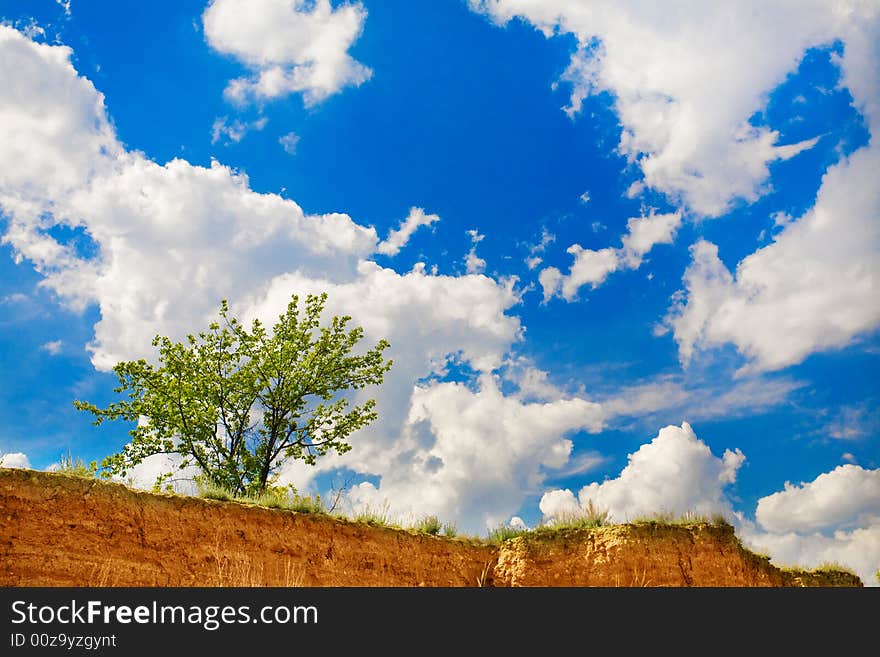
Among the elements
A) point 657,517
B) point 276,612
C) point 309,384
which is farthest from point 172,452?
point 276,612

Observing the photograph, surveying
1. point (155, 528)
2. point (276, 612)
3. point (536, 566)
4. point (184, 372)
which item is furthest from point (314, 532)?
point (184, 372)

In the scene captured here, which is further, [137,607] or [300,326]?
[300,326]

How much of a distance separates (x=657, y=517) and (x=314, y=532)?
8701 mm

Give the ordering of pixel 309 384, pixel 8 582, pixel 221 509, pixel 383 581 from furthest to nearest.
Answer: pixel 309 384 < pixel 383 581 < pixel 221 509 < pixel 8 582

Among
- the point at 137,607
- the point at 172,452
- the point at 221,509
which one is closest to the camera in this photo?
the point at 137,607

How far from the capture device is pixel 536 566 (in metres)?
19.0

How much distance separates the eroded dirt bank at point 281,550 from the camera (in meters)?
14.1

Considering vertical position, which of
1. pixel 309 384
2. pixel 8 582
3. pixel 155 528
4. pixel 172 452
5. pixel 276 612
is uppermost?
pixel 309 384

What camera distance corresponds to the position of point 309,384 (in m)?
Result: 30.4

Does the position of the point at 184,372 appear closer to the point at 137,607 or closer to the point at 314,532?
the point at 314,532

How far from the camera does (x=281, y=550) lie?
54.8 feet

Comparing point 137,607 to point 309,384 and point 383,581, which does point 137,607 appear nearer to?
point 383,581

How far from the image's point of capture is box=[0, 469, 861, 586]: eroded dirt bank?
14125 mm

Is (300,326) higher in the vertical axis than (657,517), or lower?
higher
